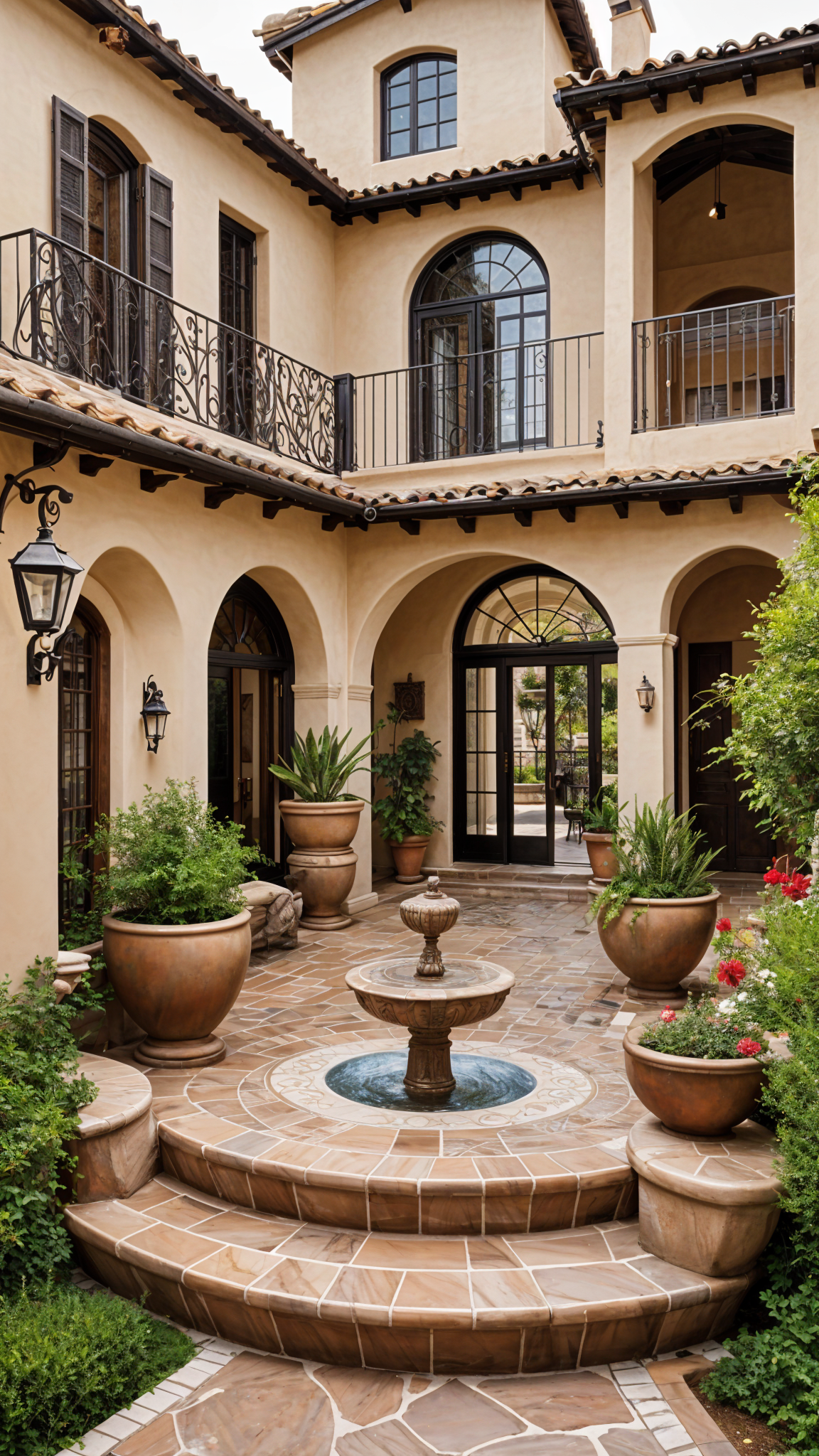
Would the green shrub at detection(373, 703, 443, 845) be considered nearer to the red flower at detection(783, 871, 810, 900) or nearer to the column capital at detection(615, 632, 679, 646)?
the column capital at detection(615, 632, 679, 646)

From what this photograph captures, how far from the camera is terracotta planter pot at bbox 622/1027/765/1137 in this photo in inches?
172

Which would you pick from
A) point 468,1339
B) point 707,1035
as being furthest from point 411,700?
point 468,1339

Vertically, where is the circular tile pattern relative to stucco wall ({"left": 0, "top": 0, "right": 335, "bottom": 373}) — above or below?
below

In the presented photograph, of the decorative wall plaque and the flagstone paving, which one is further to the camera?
the decorative wall plaque

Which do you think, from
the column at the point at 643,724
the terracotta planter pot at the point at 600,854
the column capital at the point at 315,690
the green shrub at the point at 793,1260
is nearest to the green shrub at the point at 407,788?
the column capital at the point at 315,690

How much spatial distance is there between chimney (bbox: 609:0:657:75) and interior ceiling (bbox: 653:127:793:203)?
1083 mm

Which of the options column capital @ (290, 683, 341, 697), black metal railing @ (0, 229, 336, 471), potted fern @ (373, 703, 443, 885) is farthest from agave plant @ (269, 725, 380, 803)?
black metal railing @ (0, 229, 336, 471)

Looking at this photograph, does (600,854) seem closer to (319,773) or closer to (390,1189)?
(319,773)

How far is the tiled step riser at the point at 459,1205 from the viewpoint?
4527mm

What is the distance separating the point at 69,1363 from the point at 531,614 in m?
10.5

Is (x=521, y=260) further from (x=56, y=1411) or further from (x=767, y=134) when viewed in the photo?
(x=56, y=1411)

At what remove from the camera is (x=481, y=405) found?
468 inches

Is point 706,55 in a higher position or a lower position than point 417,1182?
higher

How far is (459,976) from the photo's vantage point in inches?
217
